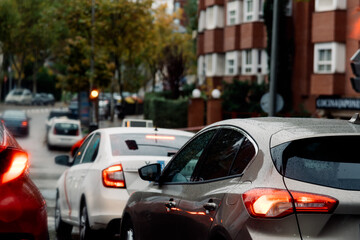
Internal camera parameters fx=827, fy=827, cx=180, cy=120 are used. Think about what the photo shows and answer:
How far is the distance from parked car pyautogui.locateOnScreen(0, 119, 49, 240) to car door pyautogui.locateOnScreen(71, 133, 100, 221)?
15.5ft

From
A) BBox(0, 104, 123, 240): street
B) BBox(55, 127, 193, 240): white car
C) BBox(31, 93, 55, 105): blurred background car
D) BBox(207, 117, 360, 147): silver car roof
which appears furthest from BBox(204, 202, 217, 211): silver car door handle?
BBox(31, 93, 55, 105): blurred background car

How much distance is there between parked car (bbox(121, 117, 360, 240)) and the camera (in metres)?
4.13

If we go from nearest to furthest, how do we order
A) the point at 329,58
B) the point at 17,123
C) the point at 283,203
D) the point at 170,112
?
the point at 283,203 → the point at 329,58 → the point at 17,123 → the point at 170,112

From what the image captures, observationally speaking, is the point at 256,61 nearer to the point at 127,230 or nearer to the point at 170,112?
the point at 170,112

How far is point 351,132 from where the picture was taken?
455 centimetres

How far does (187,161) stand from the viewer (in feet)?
19.7

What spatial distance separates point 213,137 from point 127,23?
4979cm

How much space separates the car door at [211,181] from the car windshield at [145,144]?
387 cm

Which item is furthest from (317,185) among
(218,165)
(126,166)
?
(126,166)

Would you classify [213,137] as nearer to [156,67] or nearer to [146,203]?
[146,203]

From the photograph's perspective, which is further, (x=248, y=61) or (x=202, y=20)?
(x=202, y=20)

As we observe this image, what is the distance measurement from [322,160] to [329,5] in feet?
109

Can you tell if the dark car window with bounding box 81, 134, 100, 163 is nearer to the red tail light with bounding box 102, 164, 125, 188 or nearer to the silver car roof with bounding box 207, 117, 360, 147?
the red tail light with bounding box 102, 164, 125, 188

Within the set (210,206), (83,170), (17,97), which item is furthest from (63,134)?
(17,97)
